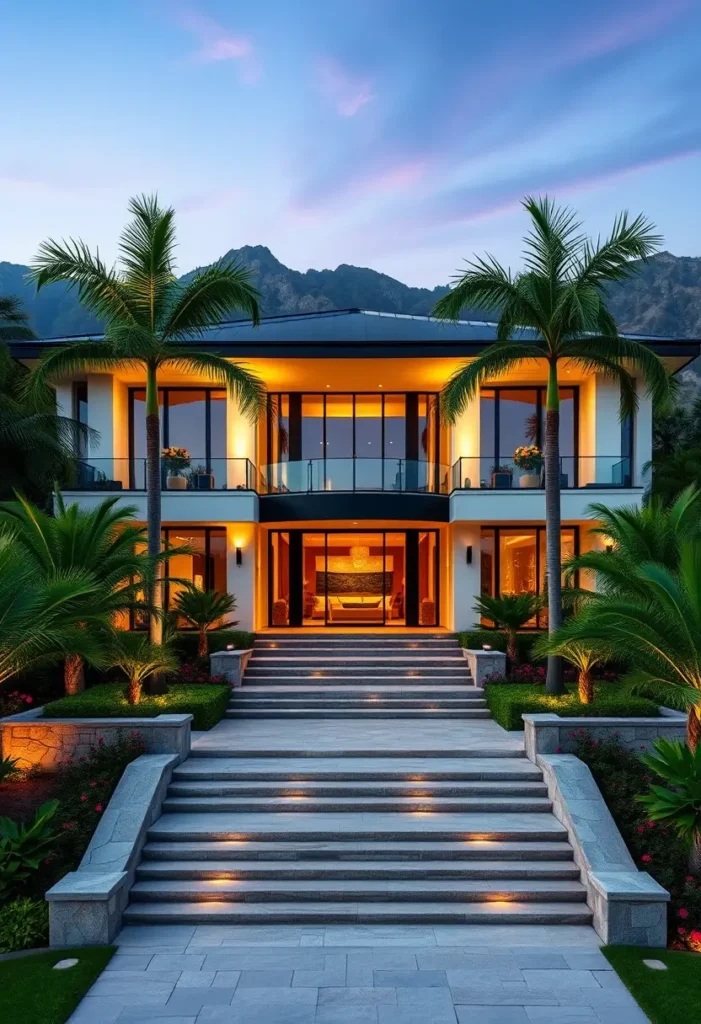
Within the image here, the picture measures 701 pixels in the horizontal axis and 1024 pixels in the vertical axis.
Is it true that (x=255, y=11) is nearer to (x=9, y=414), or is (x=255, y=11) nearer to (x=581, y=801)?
(x=9, y=414)

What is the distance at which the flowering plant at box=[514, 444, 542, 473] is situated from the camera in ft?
56.6

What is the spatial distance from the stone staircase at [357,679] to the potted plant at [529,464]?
4.77 m

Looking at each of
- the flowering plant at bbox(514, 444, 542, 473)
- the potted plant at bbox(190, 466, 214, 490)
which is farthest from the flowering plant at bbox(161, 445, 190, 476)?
the flowering plant at bbox(514, 444, 542, 473)

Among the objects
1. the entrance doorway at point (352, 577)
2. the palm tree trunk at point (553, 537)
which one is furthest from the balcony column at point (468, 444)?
the palm tree trunk at point (553, 537)

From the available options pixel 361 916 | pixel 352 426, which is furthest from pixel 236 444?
pixel 361 916

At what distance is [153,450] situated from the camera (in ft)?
40.1

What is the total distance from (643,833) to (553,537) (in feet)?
18.2

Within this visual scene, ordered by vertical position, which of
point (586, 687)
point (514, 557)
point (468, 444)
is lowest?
point (586, 687)

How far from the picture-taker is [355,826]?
25.4ft

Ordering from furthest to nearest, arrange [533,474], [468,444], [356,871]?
1. [468,444]
2. [533,474]
3. [356,871]

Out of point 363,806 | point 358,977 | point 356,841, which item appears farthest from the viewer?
point 363,806

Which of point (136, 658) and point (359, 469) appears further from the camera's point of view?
point (359, 469)

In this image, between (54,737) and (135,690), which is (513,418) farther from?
(54,737)

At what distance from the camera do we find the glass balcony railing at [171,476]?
17328 mm
